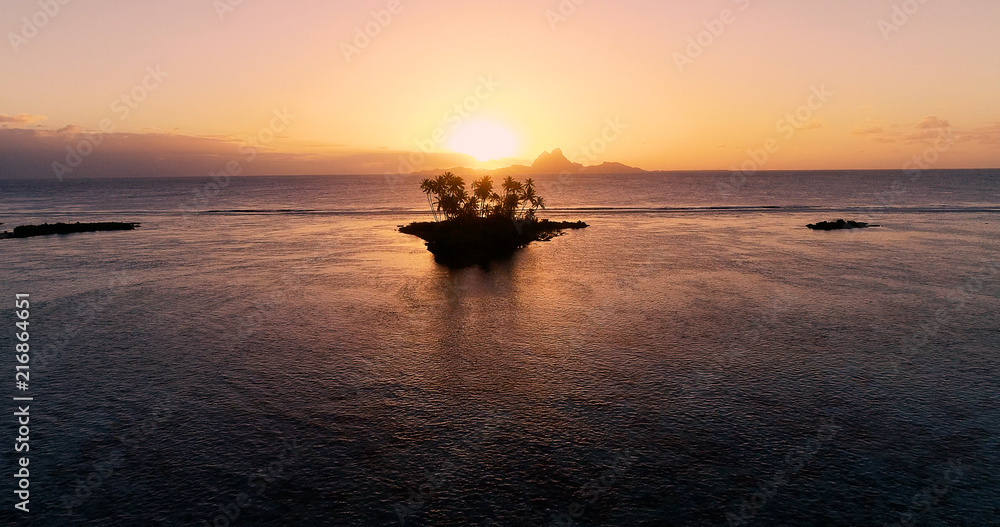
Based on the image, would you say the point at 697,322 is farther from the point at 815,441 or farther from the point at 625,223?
the point at 625,223

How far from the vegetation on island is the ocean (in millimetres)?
25058

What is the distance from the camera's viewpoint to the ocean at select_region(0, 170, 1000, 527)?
3047 cm

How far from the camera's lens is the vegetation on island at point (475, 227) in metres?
115

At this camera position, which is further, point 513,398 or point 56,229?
point 56,229

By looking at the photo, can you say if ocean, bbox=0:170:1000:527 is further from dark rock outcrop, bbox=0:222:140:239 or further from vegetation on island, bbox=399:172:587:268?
dark rock outcrop, bbox=0:222:140:239

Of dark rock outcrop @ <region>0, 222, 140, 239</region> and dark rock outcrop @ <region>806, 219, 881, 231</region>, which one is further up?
dark rock outcrop @ <region>0, 222, 140, 239</region>

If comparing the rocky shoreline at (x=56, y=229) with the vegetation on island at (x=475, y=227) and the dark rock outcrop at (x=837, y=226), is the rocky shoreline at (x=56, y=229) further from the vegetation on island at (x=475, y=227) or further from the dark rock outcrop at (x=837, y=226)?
the dark rock outcrop at (x=837, y=226)

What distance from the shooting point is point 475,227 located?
4815 inches

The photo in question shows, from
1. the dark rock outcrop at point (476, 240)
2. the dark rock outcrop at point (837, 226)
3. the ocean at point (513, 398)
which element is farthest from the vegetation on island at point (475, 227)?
the dark rock outcrop at point (837, 226)

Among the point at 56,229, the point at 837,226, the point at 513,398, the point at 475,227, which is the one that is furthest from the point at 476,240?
the point at 56,229

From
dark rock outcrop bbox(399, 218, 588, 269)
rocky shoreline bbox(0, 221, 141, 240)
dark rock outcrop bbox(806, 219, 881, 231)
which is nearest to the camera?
dark rock outcrop bbox(399, 218, 588, 269)

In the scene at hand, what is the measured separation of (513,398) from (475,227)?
82.2m

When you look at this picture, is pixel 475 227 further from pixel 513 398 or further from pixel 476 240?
pixel 513 398

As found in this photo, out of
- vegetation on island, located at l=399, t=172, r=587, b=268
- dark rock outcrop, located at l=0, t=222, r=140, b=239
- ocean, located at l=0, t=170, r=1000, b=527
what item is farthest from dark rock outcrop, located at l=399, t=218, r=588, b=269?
dark rock outcrop, located at l=0, t=222, r=140, b=239
